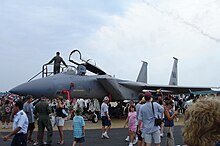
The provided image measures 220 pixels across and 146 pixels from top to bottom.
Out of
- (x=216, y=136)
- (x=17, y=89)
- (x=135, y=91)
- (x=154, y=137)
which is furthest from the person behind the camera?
(x=135, y=91)

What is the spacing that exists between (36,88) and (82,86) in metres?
3.07

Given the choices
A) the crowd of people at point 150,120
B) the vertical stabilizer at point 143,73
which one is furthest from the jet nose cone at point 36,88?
the vertical stabilizer at point 143,73

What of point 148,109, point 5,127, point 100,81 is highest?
point 100,81

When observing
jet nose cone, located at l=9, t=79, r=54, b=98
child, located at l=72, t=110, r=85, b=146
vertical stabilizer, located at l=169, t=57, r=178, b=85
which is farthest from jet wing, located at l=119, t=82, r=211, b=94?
child, located at l=72, t=110, r=85, b=146

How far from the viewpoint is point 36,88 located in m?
15.9

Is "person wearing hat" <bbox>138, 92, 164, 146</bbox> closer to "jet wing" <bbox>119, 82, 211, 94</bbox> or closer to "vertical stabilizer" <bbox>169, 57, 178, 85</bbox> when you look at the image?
"jet wing" <bbox>119, 82, 211, 94</bbox>

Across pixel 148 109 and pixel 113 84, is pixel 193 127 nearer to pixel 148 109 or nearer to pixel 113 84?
pixel 148 109

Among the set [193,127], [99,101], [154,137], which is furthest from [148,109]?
[99,101]

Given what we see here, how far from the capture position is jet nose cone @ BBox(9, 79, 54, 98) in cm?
1552

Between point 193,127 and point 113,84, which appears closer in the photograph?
point 193,127

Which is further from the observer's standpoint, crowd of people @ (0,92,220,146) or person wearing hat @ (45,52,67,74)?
person wearing hat @ (45,52,67,74)

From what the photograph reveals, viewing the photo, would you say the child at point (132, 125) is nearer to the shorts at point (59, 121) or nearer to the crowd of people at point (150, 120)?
the crowd of people at point (150, 120)

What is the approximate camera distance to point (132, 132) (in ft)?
32.0

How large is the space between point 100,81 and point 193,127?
17245 mm
